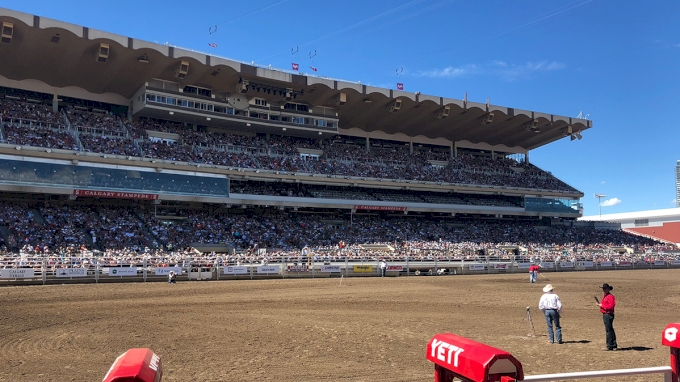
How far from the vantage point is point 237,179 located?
146 feet

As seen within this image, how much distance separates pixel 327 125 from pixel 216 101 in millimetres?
11721

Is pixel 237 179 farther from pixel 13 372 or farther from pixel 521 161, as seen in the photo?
pixel 521 161

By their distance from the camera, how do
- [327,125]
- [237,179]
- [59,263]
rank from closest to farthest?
[59,263] → [237,179] → [327,125]

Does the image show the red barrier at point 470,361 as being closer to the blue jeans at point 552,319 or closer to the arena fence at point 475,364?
the arena fence at point 475,364

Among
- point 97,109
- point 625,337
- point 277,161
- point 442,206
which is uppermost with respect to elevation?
point 97,109

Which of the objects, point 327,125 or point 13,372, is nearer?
point 13,372

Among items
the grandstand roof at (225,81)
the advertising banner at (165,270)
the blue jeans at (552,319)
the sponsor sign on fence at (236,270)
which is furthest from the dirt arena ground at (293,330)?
the grandstand roof at (225,81)

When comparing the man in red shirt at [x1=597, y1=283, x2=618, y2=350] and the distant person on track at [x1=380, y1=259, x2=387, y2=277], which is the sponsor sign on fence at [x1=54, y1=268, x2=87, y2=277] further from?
the man in red shirt at [x1=597, y1=283, x2=618, y2=350]

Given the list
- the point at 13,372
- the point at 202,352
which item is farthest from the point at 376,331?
the point at 13,372

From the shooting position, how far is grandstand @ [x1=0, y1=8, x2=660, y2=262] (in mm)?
36312

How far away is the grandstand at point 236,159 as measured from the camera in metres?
36.3

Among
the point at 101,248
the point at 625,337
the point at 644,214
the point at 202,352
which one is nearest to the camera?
the point at 202,352

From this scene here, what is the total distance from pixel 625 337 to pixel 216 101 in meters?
41.0

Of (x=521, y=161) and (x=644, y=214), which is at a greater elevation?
(x=521, y=161)
